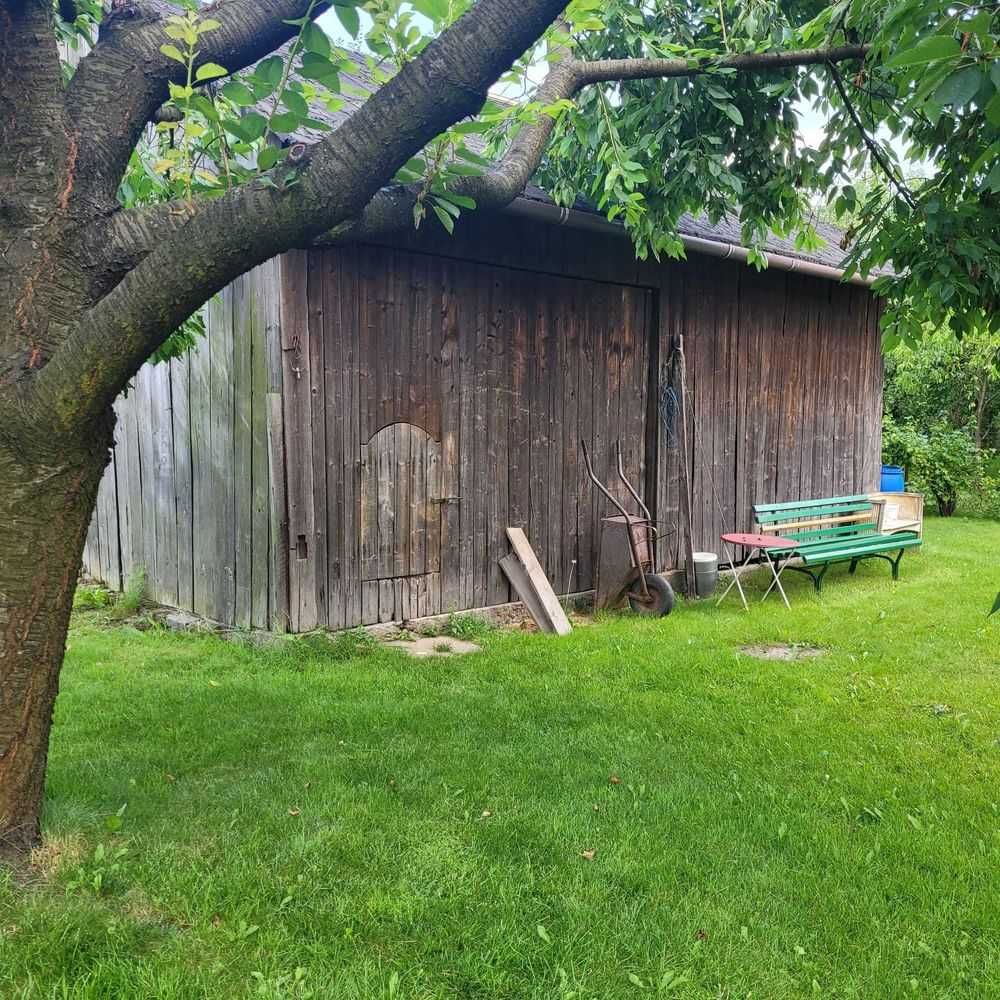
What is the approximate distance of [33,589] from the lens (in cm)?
229

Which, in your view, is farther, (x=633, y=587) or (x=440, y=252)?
(x=633, y=587)

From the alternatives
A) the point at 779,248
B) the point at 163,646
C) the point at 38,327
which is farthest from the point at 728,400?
the point at 38,327

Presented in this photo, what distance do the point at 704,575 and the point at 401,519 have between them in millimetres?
2889

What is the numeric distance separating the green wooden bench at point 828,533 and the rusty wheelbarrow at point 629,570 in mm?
1288

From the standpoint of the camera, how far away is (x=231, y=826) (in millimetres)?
2785

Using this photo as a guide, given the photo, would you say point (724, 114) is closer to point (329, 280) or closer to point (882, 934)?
point (329, 280)

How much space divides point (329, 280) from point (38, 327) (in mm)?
3009

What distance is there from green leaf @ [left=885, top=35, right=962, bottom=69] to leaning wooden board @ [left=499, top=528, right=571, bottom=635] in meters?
4.54

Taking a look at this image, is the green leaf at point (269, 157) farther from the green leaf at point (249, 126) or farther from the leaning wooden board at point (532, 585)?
the leaning wooden board at point (532, 585)

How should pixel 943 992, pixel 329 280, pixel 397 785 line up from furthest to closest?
pixel 329 280 < pixel 397 785 < pixel 943 992

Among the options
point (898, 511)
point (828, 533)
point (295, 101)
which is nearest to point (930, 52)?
point (295, 101)

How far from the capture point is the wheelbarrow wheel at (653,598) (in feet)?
20.8

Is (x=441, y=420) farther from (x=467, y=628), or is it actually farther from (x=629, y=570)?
(x=629, y=570)

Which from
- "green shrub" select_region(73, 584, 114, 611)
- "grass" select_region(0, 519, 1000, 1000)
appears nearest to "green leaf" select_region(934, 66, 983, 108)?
"grass" select_region(0, 519, 1000, 1000)
